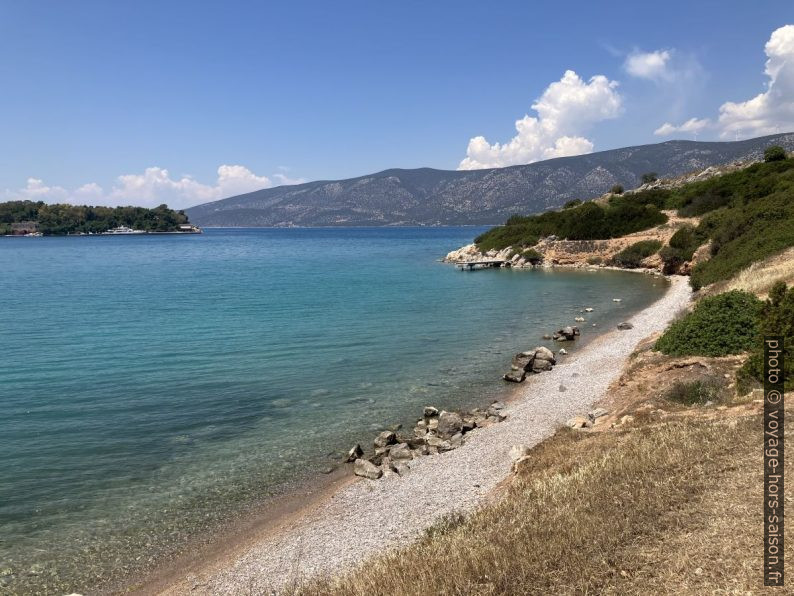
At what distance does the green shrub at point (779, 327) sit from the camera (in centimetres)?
1440

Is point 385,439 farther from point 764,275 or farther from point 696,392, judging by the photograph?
point 764,275

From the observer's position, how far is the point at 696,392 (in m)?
15.8

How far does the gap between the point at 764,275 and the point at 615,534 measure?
82.0ft

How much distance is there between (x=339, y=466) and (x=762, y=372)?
43.2ft

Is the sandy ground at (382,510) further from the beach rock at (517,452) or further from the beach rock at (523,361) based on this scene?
the beach rock at (523,361)

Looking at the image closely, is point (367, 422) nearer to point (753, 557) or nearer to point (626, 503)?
point (626, 503)

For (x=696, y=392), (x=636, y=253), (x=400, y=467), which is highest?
(x=636, y=253)

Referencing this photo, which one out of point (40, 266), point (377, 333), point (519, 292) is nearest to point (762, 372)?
point (377, 333)

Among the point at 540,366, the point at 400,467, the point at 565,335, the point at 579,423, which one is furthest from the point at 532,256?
the point at 400,467

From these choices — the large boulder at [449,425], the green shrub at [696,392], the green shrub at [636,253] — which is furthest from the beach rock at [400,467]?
the green shrub at [636,253]

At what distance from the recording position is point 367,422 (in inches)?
796

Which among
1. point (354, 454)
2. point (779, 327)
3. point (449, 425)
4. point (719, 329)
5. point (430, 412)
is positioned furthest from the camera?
point (430, 412)

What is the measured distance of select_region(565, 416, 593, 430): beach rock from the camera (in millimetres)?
16584

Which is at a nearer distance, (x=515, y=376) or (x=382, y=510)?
(x=382, y=510)
